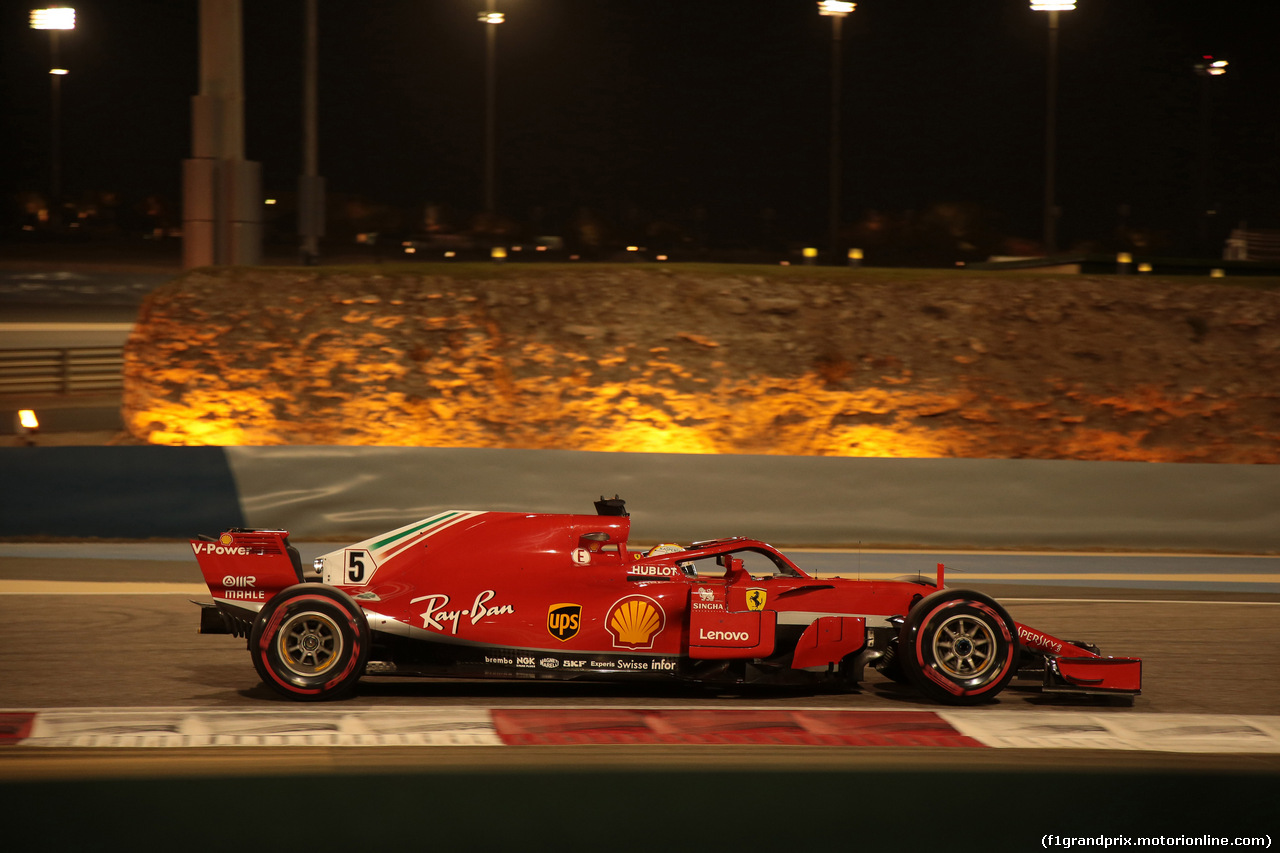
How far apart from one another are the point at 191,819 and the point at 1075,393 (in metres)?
14.3

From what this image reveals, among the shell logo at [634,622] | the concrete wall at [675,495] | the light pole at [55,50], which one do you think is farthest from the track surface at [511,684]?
the light pole at [55,50]

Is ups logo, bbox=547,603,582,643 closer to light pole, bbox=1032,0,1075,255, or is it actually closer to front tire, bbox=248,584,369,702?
front tire, bbox=248,584,369,702

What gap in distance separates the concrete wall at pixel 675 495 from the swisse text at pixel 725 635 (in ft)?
22.4

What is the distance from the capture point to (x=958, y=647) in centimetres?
738

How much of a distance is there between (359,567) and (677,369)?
9.92m

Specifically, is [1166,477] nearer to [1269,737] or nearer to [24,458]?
[1269,737]

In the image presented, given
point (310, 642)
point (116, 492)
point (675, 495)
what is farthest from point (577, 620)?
point (116, 492)

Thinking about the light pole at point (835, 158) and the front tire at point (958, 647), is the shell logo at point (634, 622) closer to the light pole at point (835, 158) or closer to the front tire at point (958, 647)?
the front tire at point (958, 647)

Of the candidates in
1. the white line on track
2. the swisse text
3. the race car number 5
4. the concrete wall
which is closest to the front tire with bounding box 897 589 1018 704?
the white line on track

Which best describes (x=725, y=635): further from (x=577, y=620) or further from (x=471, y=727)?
(x=471, y=727)

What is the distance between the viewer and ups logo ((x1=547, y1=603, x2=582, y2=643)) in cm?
726

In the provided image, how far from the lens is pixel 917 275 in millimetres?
18344

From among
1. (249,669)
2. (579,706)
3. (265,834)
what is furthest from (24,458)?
(265,834)

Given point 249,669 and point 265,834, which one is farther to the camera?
point 249,669
